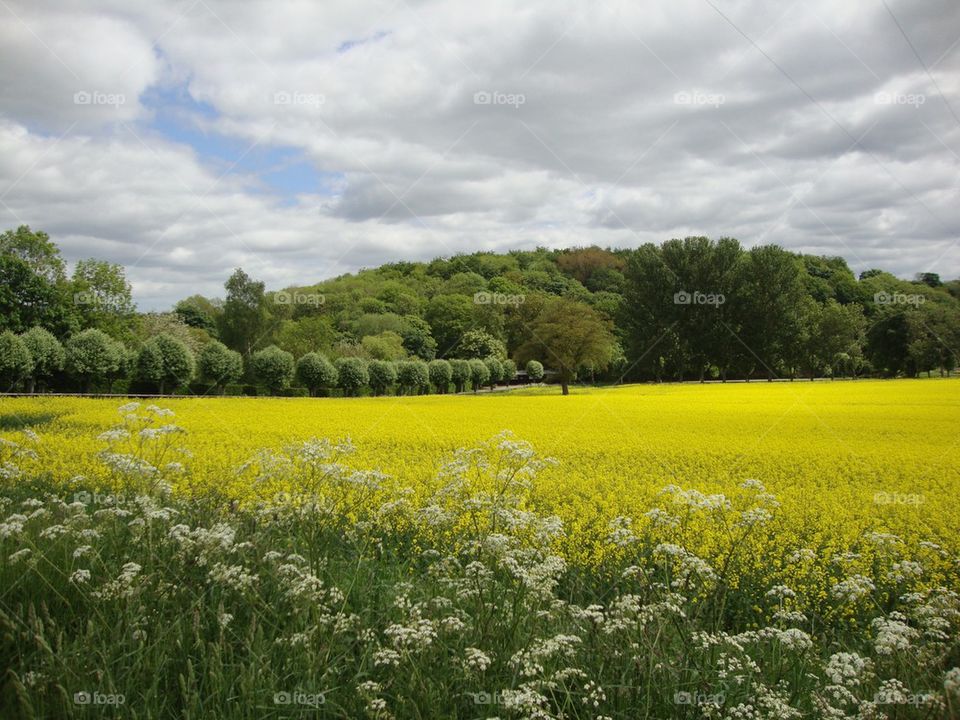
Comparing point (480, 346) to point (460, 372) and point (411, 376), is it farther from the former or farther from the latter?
point (411, 376)

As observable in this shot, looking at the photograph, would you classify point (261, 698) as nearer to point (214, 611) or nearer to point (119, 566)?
point (214, 611)

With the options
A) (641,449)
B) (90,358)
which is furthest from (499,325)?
(641,449)

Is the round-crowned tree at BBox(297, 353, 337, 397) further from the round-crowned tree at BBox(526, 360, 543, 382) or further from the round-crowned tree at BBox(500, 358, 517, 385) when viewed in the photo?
the round-crowned tree at BBox(526, 360, 543, 382)

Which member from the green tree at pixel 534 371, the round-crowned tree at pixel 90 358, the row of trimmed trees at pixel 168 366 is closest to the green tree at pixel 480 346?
the green tree at pixel 534 371

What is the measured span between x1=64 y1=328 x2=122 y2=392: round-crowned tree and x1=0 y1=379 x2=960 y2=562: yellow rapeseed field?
7.08 meters

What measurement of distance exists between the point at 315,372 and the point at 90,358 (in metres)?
10.4

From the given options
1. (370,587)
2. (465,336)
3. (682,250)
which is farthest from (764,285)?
(370,587)

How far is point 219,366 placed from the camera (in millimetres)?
32844

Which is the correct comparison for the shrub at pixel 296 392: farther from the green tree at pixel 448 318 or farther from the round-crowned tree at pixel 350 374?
the green tree at pixel 448 318

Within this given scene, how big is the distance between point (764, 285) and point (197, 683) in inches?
2509

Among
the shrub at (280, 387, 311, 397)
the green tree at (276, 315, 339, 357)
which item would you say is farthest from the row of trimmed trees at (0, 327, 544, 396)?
the green tree at (276, 315, 339, 357)

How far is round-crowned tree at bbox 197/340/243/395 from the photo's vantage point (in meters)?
32.8

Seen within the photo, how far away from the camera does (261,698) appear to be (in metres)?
3.33

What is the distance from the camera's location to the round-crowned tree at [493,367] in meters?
56.2
